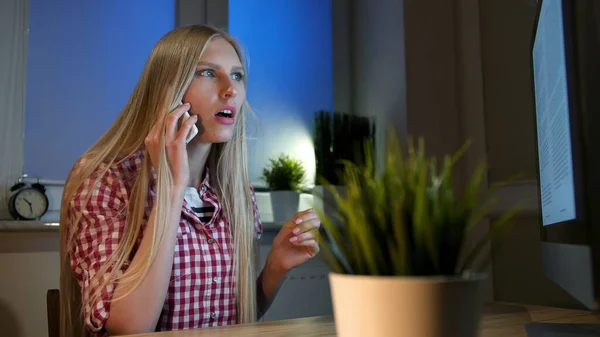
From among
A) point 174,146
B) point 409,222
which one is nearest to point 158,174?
point 174,146

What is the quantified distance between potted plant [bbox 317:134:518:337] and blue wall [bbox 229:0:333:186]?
173 centimetres

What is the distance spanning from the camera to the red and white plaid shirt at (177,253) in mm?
967

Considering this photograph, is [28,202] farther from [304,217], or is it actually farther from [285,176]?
[304,217]

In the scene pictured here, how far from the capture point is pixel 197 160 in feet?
4.04

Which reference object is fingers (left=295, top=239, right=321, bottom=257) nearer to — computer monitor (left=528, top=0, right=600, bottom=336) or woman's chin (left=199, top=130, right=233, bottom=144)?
woman's chin (left=199, top=130, right=233, bottom=144)

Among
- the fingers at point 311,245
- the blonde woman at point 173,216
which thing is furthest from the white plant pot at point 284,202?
the fingers at point 311,245

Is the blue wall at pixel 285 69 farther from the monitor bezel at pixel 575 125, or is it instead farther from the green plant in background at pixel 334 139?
the monitor bezel at pixel 575 125

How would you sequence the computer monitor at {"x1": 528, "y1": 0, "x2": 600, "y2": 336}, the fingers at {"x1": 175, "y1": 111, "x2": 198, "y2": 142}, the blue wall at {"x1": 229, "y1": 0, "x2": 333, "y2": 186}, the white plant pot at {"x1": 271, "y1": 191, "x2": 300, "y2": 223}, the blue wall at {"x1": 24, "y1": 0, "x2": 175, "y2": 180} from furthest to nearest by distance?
the blue wall at {"x1": 229, "y1": 0, "x2": 333, "y2": 186}, the white plant pot at {"x1": 271, "y1": 191, "x2": 300, "y2": 223}, the blue wall at {"x1": 24, "y1": 0, "x2": 175, "y2": 180}, the fingers at {"x1": 175, "y1": 111, "x2": 198, "y2": 142}, the computer monitor at {"x1": 528, "y1": 0, "x2": 600, "y2": 336}

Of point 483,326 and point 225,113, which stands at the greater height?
point 225,113

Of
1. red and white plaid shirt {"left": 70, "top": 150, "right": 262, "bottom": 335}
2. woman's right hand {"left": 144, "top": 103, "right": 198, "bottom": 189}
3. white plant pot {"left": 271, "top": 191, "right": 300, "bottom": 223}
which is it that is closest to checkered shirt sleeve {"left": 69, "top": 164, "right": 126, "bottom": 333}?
red and white plaid shirt {"left": 70, "top": 150, "right": 262, "bottom": 335}

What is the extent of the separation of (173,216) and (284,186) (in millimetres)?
1030

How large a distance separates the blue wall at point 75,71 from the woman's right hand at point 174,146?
887 millimetres

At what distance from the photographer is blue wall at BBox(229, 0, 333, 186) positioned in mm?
2180

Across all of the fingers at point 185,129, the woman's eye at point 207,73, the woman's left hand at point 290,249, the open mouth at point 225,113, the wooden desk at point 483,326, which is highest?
the woman's eye at point 207,73
